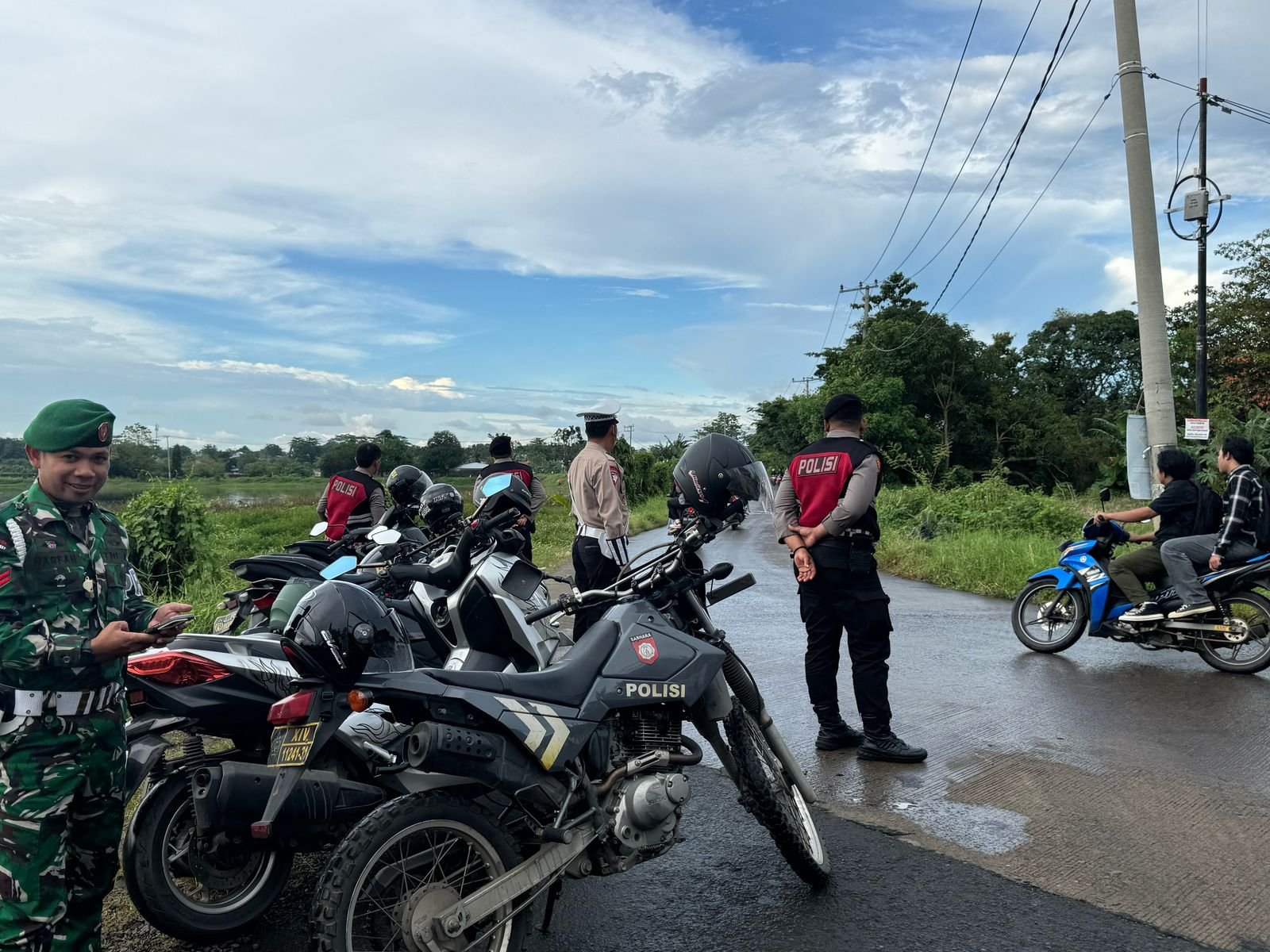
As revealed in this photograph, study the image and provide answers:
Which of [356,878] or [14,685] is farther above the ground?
[14,685]

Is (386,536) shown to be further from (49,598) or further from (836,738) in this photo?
(49,598)

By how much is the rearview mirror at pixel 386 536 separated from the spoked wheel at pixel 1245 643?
5.87 meters

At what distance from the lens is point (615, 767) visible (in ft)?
10.4

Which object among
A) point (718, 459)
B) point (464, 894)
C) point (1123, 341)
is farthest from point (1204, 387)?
point (1123, 341)

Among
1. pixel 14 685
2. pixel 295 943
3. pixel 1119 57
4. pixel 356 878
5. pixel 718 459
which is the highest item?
pixel 1119 57

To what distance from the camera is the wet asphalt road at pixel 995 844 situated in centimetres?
336

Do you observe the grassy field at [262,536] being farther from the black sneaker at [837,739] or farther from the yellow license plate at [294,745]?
the black sneaker at [837,739]

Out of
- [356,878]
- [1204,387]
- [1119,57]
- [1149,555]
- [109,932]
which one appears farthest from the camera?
[1204,387]

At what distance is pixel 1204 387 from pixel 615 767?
1474cm

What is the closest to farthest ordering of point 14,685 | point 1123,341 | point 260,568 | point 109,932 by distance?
point 14,685, point 109,932, point 260,568, point 1123,341

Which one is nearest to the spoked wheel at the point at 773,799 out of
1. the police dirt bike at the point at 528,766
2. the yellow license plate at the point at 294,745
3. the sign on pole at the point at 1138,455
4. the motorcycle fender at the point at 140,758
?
the police dirt bike at the point at 528,766

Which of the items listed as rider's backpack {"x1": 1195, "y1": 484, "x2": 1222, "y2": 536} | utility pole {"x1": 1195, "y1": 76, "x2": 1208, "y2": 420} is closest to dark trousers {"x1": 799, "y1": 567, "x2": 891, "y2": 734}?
rider's backpack {"x1": 1195, "y1": 484, "x2": 1222, "y2": 536}

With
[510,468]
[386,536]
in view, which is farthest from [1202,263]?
[386,536]

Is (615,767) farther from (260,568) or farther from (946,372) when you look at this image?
(946,372)
